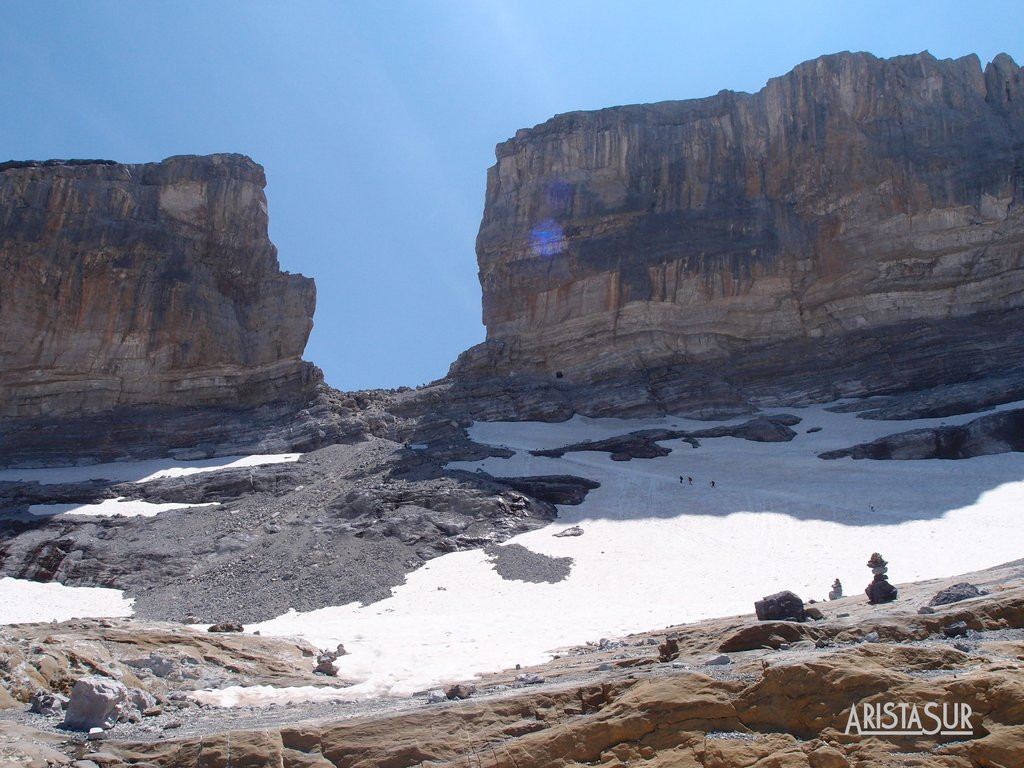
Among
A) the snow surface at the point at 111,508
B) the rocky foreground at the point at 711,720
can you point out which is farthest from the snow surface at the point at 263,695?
the snow surface at the point at 111,508

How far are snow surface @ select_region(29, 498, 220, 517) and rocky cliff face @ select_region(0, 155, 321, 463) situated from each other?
883cm

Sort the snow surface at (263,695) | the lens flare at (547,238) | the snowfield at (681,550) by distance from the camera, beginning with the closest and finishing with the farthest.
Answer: the snow surface at (263,695)
the snowfield at (681,550)
the lens flare at (547,238)

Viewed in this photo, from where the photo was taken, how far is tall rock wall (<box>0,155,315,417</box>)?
45.7 meters

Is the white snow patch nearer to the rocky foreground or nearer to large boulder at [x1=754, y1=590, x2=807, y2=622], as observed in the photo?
the rocky foreground

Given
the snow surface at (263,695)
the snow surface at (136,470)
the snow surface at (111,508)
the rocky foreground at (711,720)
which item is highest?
the snow surface at (136,470)

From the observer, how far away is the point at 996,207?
4528 centimetres

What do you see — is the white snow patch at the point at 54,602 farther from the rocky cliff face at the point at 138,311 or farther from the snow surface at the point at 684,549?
the rocky cliff face at the point at 138,311

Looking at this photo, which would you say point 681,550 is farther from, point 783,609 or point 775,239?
point 775,239

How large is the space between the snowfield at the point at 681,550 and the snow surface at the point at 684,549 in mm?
78

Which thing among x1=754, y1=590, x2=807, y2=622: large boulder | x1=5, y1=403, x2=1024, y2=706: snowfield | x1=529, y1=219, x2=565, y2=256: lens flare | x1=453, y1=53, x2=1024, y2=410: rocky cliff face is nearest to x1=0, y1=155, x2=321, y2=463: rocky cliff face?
x1=453, y1=53, x2=1024, y2=410: rocky cliff face

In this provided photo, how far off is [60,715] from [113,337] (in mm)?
43834

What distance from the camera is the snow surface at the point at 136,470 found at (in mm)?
37969

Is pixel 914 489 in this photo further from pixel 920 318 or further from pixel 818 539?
pixel 920 318

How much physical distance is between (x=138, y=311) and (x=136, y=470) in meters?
12.6
